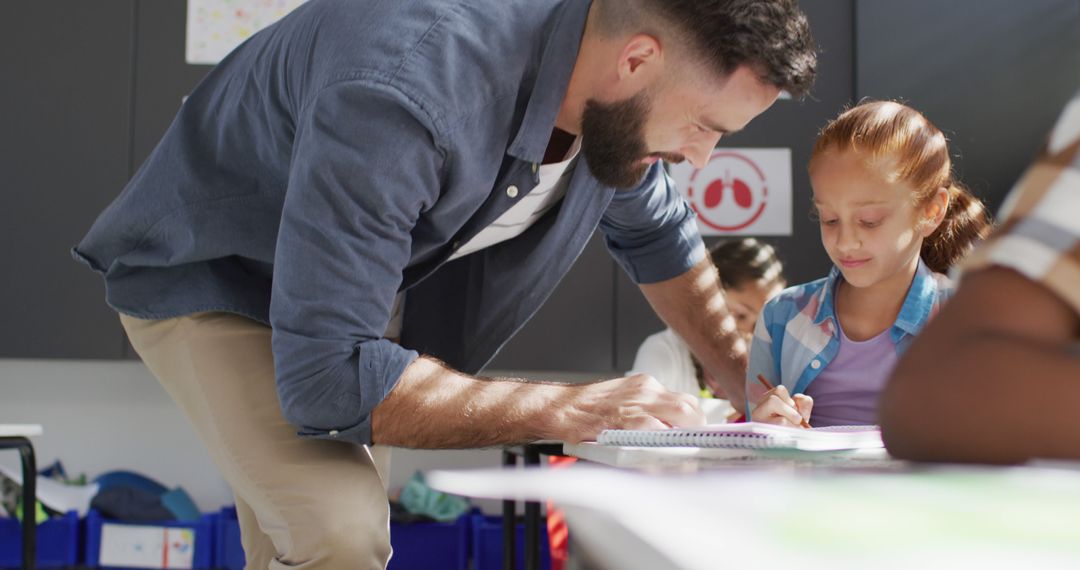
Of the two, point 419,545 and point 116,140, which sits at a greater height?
point 116,140

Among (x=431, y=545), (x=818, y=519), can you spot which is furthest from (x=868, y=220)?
(x=431, y=545)

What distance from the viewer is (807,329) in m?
1.54

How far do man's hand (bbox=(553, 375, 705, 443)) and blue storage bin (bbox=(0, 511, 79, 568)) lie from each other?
8.62 feet

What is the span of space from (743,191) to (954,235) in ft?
5.56

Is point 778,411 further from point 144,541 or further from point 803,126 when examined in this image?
point 144,541

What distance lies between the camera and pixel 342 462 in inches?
45.2

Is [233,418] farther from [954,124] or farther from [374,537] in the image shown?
[954,124]

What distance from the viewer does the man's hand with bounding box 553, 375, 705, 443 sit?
3.38ft

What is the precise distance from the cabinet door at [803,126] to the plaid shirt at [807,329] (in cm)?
162

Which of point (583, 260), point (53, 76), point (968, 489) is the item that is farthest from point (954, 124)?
point (968, 489)

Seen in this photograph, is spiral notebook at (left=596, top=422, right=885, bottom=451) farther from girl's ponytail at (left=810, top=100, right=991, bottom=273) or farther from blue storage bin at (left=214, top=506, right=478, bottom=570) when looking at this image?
blue storage bin at (left=214, top=506, right=478, bottom=570)

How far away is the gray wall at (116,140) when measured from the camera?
324 cm

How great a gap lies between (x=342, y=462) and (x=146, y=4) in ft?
8.65

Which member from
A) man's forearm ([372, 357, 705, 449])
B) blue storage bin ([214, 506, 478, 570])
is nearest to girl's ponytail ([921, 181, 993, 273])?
man's forearm ([372, 357, 705, 449])
